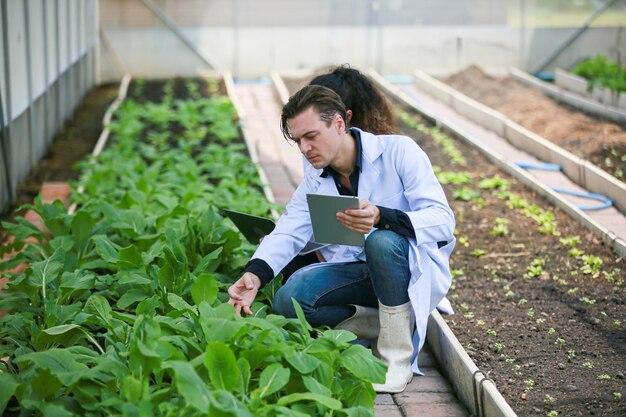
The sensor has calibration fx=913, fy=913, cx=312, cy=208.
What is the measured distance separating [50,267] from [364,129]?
1611 mm

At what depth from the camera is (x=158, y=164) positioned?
7.37 m

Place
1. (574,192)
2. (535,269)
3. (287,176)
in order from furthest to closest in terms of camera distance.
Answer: (287,176) < (574,192) < (535,269)

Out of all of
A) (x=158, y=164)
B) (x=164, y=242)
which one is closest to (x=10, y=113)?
(x=158, y=164)

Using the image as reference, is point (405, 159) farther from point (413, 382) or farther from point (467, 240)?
point (467, 240)

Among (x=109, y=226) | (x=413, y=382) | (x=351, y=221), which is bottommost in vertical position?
(x=413, y=382)

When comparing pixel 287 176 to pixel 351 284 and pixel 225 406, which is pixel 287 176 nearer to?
pixel 351 284

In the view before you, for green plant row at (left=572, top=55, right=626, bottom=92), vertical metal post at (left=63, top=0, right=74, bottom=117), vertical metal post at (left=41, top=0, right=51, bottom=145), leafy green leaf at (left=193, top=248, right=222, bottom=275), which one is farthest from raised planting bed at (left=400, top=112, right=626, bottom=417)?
vertical metal post at (left=63, top=0, right=74, bottom=117)

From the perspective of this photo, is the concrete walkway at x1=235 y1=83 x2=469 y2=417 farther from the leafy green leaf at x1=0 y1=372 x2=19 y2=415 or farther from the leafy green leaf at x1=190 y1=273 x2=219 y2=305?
the leafy green leaf at x1=0 y1=372 x2=19 y2=415

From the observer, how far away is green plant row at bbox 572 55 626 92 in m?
10.8

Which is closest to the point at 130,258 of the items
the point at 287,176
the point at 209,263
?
the point at 209,263

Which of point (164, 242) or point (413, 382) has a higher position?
point (164, 242)

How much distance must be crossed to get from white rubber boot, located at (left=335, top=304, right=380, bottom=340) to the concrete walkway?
0.29 metres

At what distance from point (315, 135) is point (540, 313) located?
5.59 ft

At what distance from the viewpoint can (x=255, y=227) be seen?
458cm
